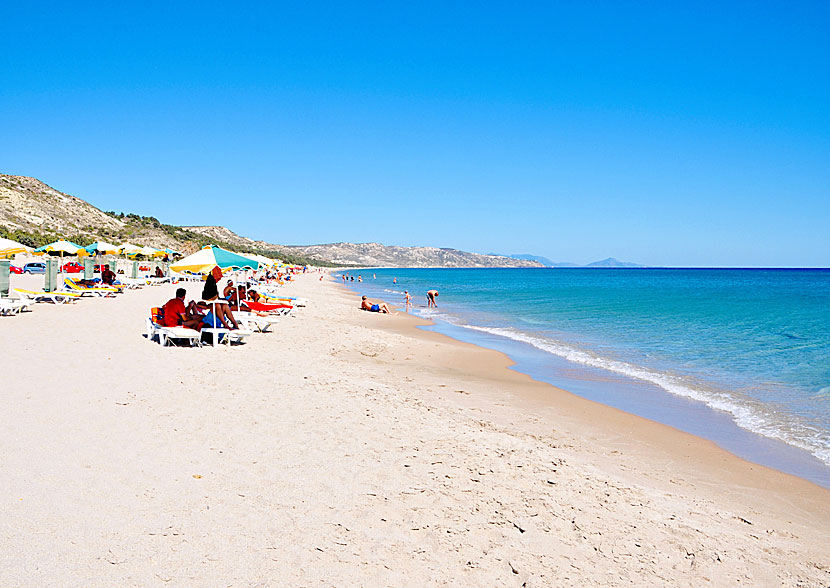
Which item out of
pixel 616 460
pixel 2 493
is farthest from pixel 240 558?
pixel 616 460

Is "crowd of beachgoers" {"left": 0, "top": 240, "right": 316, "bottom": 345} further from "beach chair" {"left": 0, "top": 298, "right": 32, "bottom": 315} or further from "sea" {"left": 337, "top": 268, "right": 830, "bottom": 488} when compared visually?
"sea" {"left": 337, "top": 268, "right": 830, "bottom": 488}

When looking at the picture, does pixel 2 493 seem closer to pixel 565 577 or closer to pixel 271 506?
pixel 271 506

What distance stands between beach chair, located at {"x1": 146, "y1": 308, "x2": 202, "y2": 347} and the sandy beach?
192 centimetres

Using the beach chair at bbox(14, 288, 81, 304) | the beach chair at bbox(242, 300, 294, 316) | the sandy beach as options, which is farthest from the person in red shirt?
the beach chair at bbox(14, 288, 81, 304)

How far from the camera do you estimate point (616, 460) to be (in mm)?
6219

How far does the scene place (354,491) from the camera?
442 cm

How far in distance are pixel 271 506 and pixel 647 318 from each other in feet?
79.8

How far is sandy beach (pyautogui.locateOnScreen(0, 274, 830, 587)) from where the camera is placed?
3.43 m

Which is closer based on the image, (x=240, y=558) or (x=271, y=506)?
(x=240, y=558)

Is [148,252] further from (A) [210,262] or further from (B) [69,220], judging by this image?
(B) [69,220]

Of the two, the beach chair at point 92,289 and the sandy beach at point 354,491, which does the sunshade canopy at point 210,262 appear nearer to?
the sandy beach at point 354,491

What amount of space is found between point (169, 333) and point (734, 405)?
9.90m

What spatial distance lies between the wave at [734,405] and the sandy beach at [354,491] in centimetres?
139

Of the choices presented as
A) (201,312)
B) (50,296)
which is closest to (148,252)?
(50,296)
